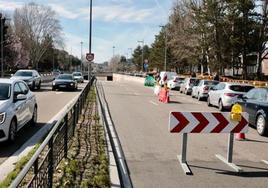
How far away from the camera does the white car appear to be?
1027 cm

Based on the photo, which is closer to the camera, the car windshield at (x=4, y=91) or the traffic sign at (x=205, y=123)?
the traffic sign at (x=205, y=123)

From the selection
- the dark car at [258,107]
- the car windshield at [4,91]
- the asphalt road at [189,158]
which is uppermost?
the car windshield at [4,91]

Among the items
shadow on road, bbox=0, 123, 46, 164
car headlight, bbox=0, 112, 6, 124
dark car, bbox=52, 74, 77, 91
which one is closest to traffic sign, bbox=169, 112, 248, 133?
shadow on road, bbox=0, 123, 46, 164

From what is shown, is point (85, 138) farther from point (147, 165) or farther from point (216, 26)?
point (216, 26)

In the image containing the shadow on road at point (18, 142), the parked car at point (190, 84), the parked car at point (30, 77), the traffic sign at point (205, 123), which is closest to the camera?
the traffic sign at point (205, 123)

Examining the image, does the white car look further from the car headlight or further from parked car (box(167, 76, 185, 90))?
parked car (box(167, 76, 185, 90))

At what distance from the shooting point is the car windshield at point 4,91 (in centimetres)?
1139

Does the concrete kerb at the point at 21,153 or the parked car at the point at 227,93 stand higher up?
the parked car at the point at 227,93

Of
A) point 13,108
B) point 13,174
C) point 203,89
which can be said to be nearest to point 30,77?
point 203,89

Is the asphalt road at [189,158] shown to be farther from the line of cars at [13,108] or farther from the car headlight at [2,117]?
the car headlight at [2,117]

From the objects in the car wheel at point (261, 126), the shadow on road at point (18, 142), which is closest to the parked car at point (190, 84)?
the car wheel at point (261, 126)

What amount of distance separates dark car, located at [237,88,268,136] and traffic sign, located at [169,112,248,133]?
14.3 ft

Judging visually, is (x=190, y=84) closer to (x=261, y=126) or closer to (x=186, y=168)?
(x=261, y=126)

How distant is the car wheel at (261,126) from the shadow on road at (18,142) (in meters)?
6.34
